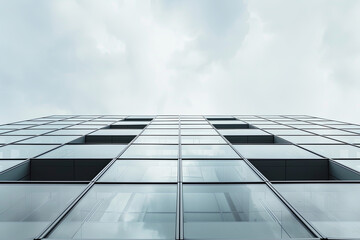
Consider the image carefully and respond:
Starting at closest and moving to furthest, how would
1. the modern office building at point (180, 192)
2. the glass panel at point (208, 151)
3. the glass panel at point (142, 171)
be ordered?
1. the modern office building at point (180, 192)
2. the glass panel at point (142, 171)
3. the glass panel at point (208, 151)

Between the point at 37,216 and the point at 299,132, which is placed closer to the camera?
the point at 37,216

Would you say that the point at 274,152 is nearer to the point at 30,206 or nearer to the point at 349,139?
the point at 349,139

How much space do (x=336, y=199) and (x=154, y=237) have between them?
13.5ft

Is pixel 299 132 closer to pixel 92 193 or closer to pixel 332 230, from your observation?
pixel 332 230

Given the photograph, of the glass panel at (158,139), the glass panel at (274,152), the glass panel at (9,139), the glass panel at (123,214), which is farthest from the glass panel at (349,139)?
the glass panel at (9,139)

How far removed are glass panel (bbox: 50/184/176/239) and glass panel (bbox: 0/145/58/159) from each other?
14.5 feet

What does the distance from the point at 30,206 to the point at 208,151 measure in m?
5.66

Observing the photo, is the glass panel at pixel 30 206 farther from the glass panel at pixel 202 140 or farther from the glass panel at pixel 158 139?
the glass panel at pixel 202 140

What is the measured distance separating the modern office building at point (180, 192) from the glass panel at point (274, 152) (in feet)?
0.11

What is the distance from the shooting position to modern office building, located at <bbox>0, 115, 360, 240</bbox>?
4.10 metres

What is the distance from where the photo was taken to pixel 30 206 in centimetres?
481

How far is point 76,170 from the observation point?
26.0 feet

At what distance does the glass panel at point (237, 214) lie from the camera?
4000mm

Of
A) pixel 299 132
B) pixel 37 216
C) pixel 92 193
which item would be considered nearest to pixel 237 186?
pixel 92 193
